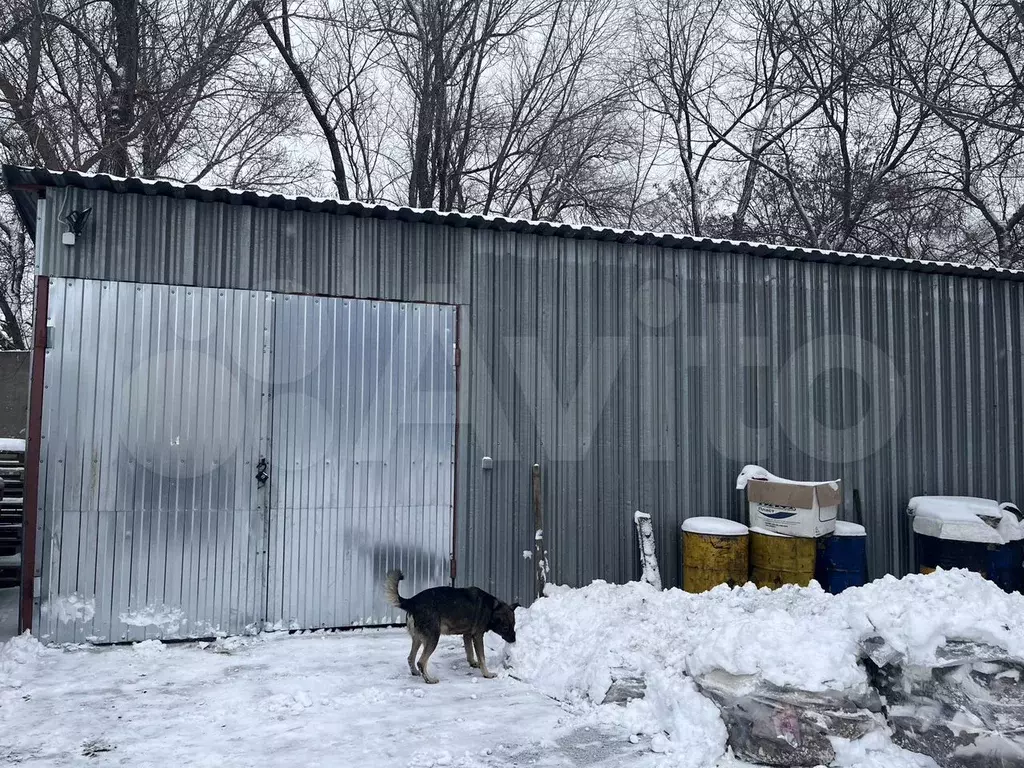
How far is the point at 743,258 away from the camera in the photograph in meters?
7.91

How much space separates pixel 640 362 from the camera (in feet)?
24.5

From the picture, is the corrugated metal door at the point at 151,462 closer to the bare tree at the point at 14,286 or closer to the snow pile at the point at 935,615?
the snow pile at the point at 935,615

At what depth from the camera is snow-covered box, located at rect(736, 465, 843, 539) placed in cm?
684

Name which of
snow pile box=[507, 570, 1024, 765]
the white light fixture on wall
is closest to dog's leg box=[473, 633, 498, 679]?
snow pile box=[507, 570, 1024, 765]

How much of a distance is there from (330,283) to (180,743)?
150 inches

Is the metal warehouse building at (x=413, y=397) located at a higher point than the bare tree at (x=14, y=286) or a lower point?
lower

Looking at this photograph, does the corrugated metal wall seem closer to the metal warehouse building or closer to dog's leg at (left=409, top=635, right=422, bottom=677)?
the metal warehouse building

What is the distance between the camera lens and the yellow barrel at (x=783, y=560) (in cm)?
684

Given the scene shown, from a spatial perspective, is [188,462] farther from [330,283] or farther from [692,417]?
[692,417]

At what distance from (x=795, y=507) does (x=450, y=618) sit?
346cm

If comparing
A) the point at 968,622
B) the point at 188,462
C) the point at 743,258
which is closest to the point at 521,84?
the point at 743,258

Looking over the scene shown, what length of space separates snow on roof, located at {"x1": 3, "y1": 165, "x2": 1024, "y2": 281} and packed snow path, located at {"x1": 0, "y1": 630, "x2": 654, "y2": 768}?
11.7ft

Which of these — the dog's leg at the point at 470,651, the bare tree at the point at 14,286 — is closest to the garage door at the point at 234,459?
the dog's leg at the point at 470,651

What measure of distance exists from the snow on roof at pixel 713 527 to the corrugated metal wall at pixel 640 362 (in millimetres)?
357
